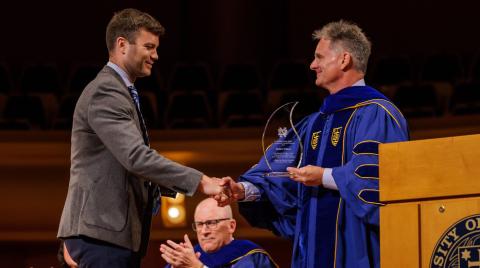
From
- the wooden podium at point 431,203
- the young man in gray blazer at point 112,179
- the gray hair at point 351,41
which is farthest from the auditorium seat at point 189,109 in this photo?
the wooden podium at point 431,203

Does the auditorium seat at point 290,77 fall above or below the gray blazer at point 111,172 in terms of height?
above

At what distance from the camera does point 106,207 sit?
331 centimetres

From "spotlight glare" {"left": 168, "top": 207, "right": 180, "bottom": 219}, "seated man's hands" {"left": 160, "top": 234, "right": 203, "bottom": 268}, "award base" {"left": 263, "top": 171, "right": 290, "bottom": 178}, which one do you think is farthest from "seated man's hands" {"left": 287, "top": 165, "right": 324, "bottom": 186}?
"spotlight glare" {"left": 168, "top": 207, "right": 180, "bottom": 219}

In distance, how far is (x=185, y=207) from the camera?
7641 millimetres

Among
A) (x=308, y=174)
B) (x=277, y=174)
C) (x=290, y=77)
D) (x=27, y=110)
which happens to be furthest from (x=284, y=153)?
(x=290, y=77)

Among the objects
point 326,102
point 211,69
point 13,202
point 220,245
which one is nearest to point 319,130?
point 326,102

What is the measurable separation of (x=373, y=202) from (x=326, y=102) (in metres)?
0.59

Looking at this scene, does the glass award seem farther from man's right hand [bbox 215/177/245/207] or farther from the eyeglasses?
the eyeglasses

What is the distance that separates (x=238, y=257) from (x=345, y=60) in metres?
1.43

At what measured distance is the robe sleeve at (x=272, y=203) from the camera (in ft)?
13.8

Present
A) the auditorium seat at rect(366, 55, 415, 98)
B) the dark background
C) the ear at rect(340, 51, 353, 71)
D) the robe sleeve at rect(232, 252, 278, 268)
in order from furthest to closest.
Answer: the dark background, the auditorium seat at rect(366, 55, 415, 98), the robe sleeve at rect(232, 252, 278, 268), the ear at rect(340, 51, 353, 71)

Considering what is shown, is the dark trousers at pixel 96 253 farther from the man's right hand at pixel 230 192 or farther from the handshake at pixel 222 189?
the man's right hand at pixel 230 192

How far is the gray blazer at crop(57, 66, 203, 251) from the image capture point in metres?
3.31

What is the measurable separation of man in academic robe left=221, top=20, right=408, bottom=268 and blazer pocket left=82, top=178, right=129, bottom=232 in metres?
0.66
